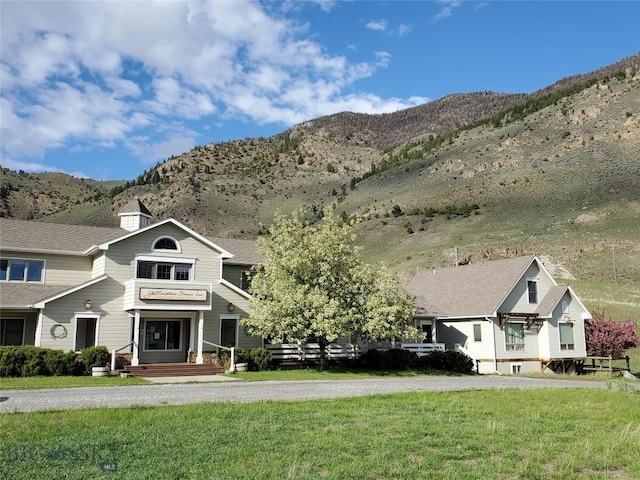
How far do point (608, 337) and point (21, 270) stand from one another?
36876 millimetres

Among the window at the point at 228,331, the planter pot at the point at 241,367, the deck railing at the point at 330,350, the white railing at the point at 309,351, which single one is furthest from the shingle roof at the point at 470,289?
the planter pot at the point at 241,367

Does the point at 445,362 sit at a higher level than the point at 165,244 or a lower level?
lower

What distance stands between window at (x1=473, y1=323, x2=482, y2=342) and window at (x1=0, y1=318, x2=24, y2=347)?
2562 centimetres

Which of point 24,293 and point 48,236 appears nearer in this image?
point 24,293

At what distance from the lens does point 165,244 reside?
3056 centimetres

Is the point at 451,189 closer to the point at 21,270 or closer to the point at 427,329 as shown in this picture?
the point at 427,329

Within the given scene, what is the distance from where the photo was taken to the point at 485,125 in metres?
137

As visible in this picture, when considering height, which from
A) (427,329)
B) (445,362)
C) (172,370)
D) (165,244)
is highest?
(165,244)

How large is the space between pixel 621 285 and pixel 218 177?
9536cm

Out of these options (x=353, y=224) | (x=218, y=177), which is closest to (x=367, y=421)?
(x=353, y=224)

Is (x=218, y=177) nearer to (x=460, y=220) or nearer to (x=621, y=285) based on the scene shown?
Answer: (x=460, y=220)

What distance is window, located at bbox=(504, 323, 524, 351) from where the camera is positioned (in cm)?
3472

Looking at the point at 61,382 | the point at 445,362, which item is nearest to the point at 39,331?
the point at 61,382

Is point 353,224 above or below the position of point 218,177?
below
